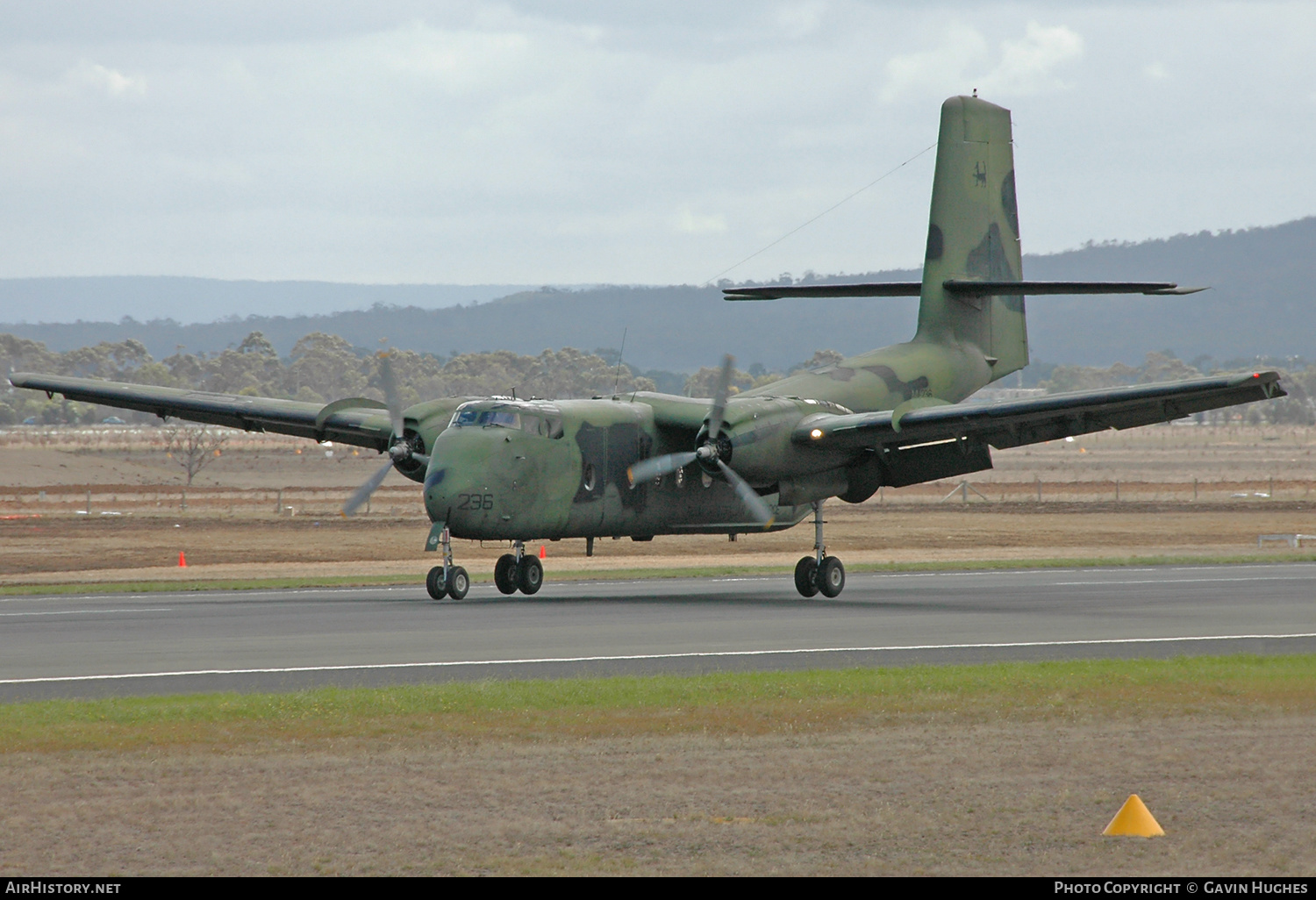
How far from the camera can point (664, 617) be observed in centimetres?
2508

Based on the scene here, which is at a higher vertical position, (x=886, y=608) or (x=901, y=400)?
(x=901, y=400)

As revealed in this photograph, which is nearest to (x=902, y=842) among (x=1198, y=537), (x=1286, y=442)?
(x=1198, y=537)

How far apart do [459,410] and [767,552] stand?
24079mm

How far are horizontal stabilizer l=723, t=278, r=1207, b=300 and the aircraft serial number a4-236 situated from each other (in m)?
0.08

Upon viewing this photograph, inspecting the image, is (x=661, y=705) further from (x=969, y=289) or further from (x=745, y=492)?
(x=969, y=289)

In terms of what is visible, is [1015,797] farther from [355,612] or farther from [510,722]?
[355,612]

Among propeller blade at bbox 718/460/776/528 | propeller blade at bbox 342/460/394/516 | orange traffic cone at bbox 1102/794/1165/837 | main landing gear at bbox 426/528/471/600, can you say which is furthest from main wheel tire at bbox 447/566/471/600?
orange traffic cone at bbox 1102/794/1165/837

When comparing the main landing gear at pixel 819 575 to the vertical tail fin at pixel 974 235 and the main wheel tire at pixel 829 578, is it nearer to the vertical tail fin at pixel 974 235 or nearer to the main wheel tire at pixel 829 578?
the main wheel tire at pixel 829 578

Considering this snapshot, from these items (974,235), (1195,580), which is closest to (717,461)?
(974,235)

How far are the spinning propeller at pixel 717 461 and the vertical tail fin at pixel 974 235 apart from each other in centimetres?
847

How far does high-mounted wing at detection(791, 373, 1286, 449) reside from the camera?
26281mm

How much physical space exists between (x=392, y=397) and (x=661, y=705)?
638 inches

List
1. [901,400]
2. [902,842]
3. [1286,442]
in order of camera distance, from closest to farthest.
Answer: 1. [902,842]
2. [901,400]
3. [1286,442]

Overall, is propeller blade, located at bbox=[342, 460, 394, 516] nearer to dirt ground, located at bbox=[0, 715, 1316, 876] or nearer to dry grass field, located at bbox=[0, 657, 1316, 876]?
dry grass field, located at bbox=[0, 657, 1316, 876]
